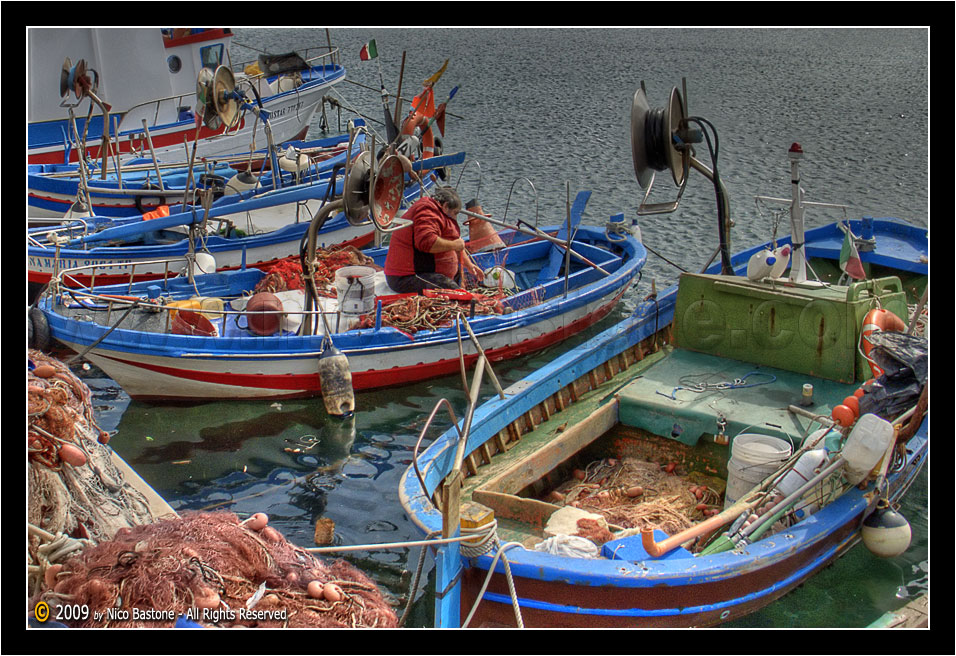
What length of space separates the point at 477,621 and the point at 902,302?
218 inches

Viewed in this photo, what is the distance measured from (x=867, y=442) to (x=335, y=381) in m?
5.73

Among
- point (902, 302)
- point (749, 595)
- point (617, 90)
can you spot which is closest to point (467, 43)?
point (617, 90)

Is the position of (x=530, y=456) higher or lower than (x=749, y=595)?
higher

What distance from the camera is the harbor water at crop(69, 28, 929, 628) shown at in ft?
28.0

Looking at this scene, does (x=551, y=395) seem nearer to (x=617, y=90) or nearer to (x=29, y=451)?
(x=29, y=451)

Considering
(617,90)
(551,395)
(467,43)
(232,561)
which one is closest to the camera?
(232,561)

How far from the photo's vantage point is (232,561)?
18.1 ft

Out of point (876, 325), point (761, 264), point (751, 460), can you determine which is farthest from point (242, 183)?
point (751, 460)

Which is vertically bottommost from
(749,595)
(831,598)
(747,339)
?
(831,598)

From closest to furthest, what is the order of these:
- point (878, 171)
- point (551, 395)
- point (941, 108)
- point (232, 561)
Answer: point (232, 561) → point (941, 108) → point (551, 395) → point (878, 171)

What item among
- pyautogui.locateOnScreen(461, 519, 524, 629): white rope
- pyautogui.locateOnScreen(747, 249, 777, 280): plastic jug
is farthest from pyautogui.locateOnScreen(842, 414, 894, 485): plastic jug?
pyautogui.locateOnScreen(461, 519, 524, 629): white rope

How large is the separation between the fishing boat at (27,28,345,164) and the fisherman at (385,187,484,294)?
10790 mm

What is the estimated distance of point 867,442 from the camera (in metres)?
6.54

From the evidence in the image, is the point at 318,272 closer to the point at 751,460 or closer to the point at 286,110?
the point at 751,460
